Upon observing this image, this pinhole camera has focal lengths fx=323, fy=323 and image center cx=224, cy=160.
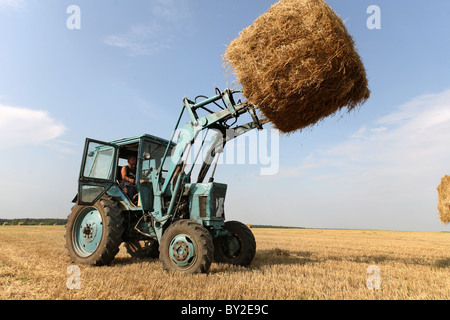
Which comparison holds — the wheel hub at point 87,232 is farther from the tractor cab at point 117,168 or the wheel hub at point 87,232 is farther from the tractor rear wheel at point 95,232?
the tractor cab at point 117,168

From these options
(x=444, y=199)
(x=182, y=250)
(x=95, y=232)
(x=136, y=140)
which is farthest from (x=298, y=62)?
(x=444, y=199)

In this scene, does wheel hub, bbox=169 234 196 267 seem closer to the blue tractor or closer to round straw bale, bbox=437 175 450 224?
the blue tractor

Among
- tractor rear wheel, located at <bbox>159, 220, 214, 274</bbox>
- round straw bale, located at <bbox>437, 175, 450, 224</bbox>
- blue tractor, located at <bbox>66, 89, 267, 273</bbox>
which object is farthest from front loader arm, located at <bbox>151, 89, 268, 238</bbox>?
round straw bale, located at <bbox>437, 175, 450, 224</bbox>

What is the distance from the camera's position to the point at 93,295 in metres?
3.88

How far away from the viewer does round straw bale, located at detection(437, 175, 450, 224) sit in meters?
22.6

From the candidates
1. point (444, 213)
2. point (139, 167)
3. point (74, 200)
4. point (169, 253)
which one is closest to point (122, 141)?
point (139, 167)

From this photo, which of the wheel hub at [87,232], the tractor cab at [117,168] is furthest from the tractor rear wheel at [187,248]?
the wheel hub at [87,232]

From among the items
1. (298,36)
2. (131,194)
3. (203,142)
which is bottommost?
(131,194)

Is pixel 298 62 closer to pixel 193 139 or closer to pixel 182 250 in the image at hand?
pixel 193 139

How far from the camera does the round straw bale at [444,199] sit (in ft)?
74.2

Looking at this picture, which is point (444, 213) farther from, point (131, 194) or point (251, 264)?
point (131, 194)

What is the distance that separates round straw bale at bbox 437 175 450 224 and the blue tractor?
71.8 feet

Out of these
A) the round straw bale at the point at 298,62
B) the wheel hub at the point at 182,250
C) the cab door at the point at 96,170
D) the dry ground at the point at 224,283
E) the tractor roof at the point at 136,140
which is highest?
the round straw bale at the point at 298,62
